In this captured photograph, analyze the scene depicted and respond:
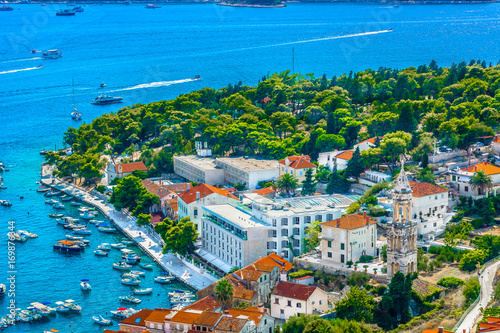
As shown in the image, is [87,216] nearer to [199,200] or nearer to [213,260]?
[199,200]

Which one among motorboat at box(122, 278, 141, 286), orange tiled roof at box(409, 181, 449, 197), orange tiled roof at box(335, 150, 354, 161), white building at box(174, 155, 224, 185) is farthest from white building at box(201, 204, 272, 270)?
orange tiled roof at box(335, 150, 354, 161)

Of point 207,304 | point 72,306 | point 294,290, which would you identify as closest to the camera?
point 294,290

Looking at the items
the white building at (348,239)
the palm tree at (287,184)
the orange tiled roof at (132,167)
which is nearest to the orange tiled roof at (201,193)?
the palm tree at (287,184)

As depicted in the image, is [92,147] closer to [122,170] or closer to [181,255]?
[122,170]

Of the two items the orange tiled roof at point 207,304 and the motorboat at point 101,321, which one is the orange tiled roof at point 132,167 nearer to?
the motorboat at point 101,321

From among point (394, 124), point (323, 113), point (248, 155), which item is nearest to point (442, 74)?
point (323, 113)

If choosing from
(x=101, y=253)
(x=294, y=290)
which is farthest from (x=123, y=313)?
(x=101, y=253)
